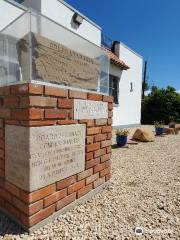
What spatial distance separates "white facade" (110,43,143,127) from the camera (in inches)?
486

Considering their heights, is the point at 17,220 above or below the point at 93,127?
below

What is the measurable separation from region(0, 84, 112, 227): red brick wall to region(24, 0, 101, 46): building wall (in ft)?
20.7


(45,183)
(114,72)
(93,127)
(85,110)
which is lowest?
(45,183)

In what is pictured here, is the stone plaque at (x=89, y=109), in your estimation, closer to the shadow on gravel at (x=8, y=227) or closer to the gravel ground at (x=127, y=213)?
the gravel ground at (x=127, y=213)

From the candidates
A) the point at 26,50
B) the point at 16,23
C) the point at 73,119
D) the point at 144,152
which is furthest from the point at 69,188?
the point at 144,152

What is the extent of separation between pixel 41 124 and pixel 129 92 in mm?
11617

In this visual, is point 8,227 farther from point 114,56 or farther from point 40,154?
point 114,56

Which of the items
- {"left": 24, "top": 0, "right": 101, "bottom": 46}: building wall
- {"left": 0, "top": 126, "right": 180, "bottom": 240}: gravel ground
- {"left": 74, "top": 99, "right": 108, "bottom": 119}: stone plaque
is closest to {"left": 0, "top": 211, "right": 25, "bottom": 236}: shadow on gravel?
{"left": 0, "top": 126, "right": 180, "bottom": 240}: gravel ground

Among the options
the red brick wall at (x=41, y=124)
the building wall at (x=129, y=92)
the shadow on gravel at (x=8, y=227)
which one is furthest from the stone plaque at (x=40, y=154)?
the building wall at (x=129, y=92)

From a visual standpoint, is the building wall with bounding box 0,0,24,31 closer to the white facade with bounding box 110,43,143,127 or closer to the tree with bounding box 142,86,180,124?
the white facade with bounding box 110,43,143,127

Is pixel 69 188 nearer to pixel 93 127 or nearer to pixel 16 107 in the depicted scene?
pixel 93 127

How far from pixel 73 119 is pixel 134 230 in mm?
1399

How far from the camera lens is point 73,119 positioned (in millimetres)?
2576

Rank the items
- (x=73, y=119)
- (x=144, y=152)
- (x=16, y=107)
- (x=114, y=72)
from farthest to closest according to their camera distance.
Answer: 1. (x=114, y=72)
2. (x=144, y=152)
3. (x=73, y=119)
4. (x=16, y=107)
